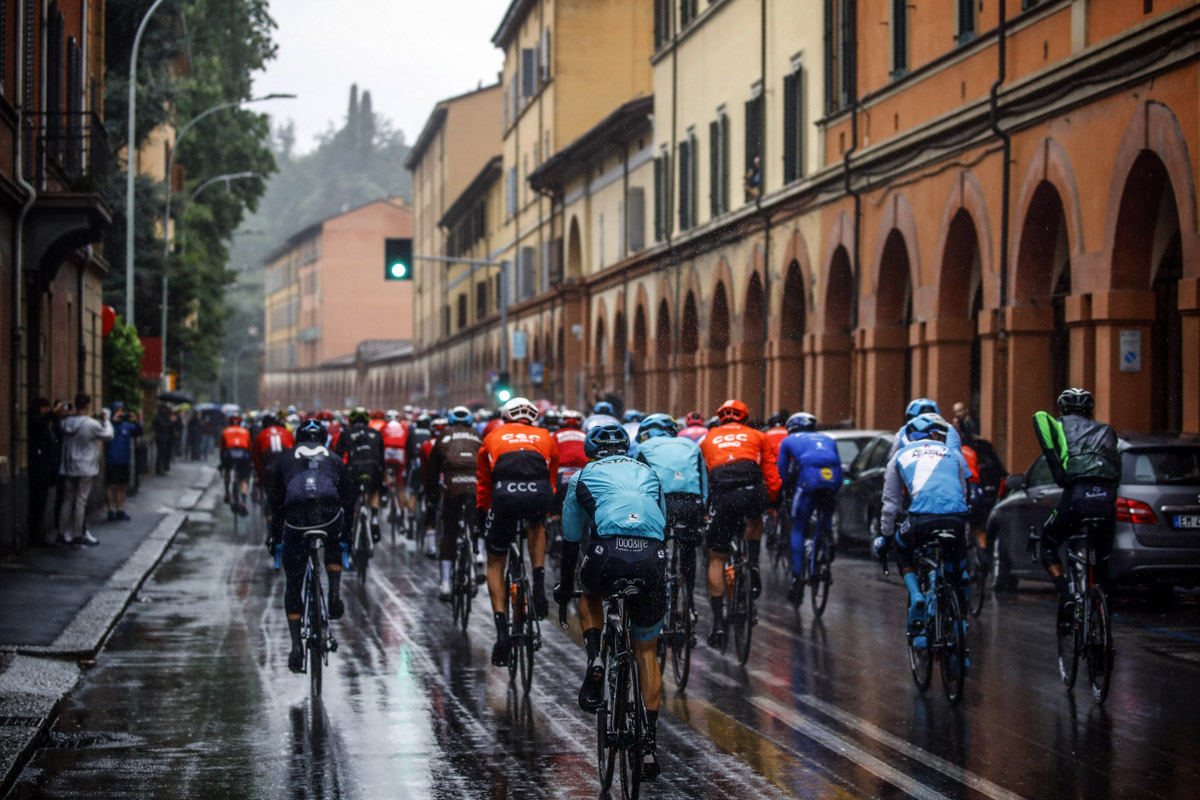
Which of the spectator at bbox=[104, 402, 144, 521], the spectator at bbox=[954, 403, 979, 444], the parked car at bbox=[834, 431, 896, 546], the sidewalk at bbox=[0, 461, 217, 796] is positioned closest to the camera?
the sidewalk at bbox=[0, 461, 217, 796]

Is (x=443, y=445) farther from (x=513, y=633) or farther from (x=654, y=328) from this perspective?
(x=654, y=328)

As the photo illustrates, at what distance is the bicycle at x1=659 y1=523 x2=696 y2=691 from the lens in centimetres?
1143

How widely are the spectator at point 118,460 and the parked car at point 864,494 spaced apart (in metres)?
12.1

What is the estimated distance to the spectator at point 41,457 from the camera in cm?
2256

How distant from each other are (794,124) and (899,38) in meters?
5.52

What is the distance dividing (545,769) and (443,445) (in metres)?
6.24

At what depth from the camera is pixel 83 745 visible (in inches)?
370

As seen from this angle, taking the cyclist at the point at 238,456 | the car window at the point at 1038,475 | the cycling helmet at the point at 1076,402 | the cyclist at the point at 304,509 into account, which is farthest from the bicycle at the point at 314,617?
the cyclist at the point at 238,456

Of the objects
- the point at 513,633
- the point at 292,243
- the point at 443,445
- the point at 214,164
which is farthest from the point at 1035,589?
the point at 292,243

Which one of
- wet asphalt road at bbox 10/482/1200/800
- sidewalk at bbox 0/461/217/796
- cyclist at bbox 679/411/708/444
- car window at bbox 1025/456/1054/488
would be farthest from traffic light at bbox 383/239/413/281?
wet asphalt road at bbox 10/482/1200/800

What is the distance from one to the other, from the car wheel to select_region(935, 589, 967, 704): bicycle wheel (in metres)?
7.12

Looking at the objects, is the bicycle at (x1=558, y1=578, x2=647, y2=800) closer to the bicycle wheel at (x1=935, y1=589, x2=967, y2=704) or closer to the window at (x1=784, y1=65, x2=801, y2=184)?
the bicycle wheel at (x1=935, y1=589, x2=967, y2=704)

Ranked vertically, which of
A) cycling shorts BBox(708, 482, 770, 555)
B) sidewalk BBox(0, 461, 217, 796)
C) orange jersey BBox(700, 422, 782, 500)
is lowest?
sidewalk BBox(0, 461, 217, 796)

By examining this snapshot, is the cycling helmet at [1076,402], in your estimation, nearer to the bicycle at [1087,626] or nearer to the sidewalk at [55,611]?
the bicycle at [1087,626]
